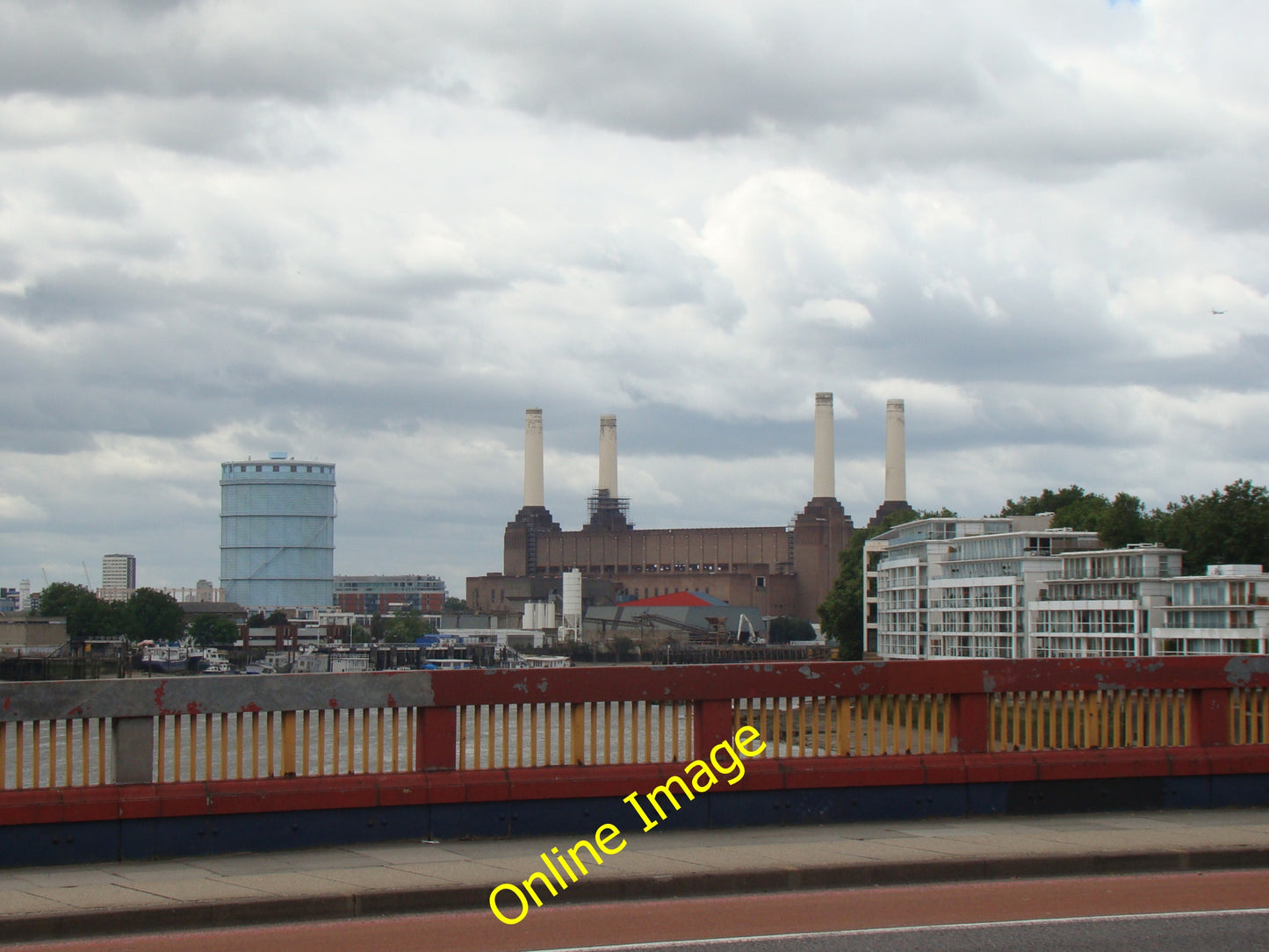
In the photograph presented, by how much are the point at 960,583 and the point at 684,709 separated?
115655 mm

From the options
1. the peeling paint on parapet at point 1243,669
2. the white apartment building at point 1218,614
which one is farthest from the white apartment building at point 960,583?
the peeling paint on parapet at point 1243,669

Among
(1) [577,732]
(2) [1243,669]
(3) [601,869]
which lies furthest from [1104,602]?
(3) [601,869]

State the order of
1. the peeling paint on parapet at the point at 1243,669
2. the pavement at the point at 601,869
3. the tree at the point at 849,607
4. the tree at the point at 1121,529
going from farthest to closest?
the tree at the point at 849,607 < the tree at the point at 1121,529 < the peeling paint on parapet at the point at 1243,669 < the pavement at the point at 601,869

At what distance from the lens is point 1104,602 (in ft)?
349

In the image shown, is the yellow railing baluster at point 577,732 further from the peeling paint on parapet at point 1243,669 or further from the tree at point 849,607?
the tree at point 849,607

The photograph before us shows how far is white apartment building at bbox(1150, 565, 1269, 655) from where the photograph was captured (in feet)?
296

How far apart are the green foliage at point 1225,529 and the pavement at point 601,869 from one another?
9634cm

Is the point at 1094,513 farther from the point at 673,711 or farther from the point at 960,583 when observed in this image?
the point at 673,711

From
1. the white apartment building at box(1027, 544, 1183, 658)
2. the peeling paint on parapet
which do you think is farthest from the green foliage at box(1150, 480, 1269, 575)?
the peeling paint on parapet

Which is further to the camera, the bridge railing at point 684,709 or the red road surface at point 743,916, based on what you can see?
the bridge railing at point 684,709

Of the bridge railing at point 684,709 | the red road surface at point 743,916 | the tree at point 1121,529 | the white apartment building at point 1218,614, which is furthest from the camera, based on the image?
the tree at point 1121,529

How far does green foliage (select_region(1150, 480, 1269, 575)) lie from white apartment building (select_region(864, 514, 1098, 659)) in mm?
9080

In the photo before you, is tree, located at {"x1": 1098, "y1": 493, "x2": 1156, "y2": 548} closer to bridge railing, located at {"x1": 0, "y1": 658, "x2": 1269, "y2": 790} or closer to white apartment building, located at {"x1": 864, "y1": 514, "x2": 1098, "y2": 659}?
white apartment building, located at {"x1": 864, "y1": 514, "x2": 1098, "y2": 659}

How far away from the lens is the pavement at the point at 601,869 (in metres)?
12.2
